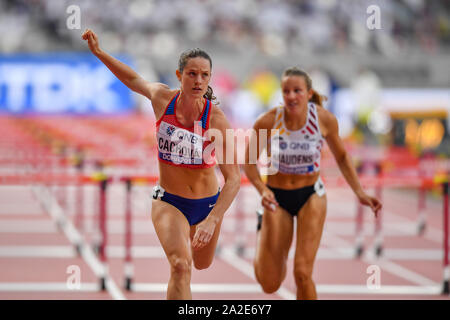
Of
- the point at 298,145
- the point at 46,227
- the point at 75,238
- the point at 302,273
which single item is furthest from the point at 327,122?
the point at 46,227

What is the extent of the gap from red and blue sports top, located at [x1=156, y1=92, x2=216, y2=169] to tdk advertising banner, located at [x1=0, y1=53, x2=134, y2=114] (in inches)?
1192

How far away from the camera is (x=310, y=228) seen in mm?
6133

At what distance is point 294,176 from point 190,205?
132cm

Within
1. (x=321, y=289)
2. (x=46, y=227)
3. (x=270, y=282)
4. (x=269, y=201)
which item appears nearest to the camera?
(x=269, y=201)

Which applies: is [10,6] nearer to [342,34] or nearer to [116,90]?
[116,90]

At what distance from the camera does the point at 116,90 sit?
119 feet

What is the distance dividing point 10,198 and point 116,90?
18.7 meters

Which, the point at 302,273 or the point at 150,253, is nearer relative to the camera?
the point at 302,273

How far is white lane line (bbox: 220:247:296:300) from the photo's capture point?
8266mm

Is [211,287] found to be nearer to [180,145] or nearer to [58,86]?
[180,145]

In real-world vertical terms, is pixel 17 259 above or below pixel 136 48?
below

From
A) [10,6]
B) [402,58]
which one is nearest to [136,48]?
[10,6]

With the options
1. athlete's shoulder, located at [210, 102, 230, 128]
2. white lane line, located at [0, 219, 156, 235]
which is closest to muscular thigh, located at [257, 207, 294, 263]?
athlete's shoulder, located at [210, 102, 230, 128]

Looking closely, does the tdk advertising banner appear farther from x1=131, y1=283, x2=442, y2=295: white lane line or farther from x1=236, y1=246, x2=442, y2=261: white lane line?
x1=131, y1=283, x2=442, y2=295: white lane line
